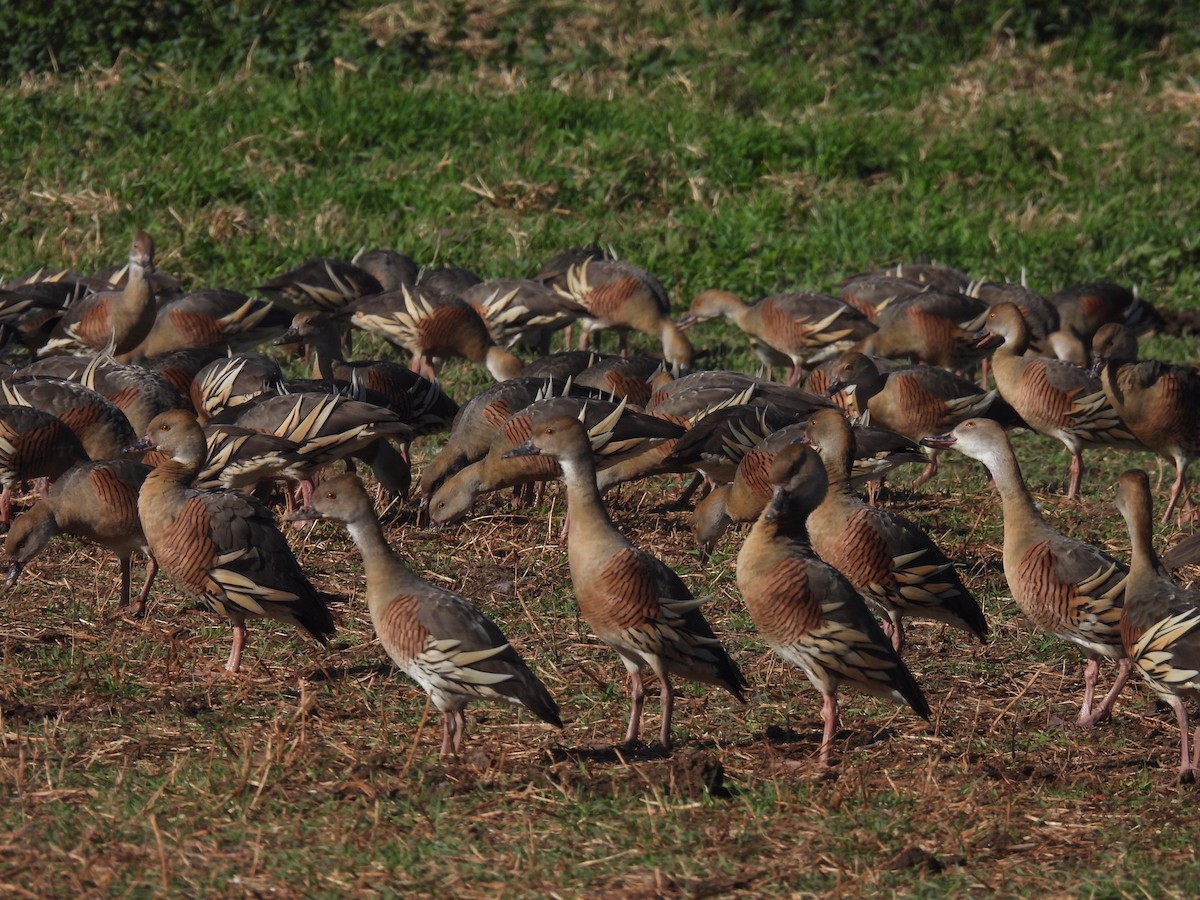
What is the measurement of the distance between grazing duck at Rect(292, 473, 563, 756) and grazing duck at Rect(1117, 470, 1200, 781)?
85.2 inches

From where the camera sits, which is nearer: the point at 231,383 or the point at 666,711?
the point at 666,711

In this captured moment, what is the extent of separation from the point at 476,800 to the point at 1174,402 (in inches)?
227

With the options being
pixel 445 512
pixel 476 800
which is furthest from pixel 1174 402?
pixel 476 800

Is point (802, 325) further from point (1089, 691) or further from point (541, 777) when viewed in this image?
point (541, 777)

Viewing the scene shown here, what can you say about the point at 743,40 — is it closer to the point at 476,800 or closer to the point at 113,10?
the point at 113,10

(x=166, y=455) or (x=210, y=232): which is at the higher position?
(x=166, y=455)

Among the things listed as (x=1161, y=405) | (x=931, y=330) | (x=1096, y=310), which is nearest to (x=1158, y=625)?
(x=1161, y=405)

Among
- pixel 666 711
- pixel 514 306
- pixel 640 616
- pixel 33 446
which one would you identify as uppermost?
pixel 640 616

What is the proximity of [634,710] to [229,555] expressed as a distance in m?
1.86

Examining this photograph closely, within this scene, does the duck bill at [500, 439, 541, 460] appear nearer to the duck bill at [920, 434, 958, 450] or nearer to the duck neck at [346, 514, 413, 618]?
the duck neck at [346, 514, 413, 618]

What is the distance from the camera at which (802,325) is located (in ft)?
39.9

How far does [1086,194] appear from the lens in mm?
15344

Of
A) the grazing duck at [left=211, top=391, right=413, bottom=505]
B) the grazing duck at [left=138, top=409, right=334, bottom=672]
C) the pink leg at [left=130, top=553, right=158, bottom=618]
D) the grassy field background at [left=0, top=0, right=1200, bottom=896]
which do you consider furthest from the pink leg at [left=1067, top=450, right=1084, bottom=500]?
the pink leg at [left=130, top=553, right=158, bottom=618]

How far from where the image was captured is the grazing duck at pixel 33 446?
8680 mm
